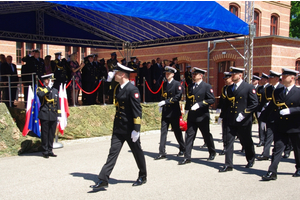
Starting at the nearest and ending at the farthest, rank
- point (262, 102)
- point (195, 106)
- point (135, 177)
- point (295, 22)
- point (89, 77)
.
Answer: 1. point (135, 177)
2. point (195, 106)
3. point (262, 102)
4. point (89, 77)
5. point (295, 22)

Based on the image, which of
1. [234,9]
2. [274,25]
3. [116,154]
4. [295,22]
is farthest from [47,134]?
[295,22]

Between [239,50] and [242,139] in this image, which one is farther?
[239,50]

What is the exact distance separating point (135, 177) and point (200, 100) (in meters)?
2.39

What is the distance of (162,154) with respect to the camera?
7.52 metres

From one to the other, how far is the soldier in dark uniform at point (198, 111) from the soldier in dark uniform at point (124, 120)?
183 cm

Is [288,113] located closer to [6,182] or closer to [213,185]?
[213,185]

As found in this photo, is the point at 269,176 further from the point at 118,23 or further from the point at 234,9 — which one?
the point at 234,9

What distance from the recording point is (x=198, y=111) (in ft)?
23.3

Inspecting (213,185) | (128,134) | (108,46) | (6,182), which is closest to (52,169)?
(6,182)

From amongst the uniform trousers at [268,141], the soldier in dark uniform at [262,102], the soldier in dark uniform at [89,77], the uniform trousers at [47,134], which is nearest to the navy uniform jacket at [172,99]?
the uniform trousers at [268,141]

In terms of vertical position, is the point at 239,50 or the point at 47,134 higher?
the point at 239,50

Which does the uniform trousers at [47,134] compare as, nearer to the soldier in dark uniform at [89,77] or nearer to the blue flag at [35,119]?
the blue flag at [35,119]

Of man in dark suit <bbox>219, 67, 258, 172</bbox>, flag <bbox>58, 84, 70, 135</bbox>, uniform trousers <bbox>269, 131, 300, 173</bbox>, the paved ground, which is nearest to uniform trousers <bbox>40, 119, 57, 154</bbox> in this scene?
the paved ground

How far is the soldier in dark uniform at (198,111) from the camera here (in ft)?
22.9
